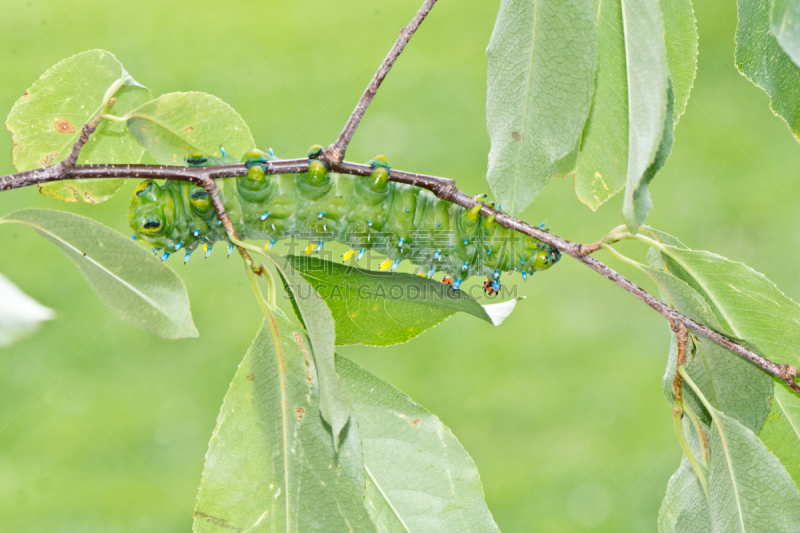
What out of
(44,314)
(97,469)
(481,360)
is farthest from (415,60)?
(44,314)

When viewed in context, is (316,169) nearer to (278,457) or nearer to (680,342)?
(278,457)

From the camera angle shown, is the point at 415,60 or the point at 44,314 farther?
the point at 415,60

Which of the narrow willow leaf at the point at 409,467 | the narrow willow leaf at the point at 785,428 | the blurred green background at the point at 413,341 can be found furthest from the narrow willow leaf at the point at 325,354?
the blurred green background at the point at 413,341

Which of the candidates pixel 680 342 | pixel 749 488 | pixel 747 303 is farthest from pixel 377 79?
pixel 749 488

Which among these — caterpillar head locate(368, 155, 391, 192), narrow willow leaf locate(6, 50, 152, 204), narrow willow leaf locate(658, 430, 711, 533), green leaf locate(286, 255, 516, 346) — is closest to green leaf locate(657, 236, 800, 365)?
narrow willow leaf locate(658, 430, 711, 533)

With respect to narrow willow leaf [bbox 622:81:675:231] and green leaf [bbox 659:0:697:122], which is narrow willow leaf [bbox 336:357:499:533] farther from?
green leaf [bbox 659:0:697:122]

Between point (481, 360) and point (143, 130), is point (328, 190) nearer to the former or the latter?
point (143, 130)

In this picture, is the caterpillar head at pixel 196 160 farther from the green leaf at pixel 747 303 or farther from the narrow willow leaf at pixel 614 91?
the green leaf at pixel 747 303
